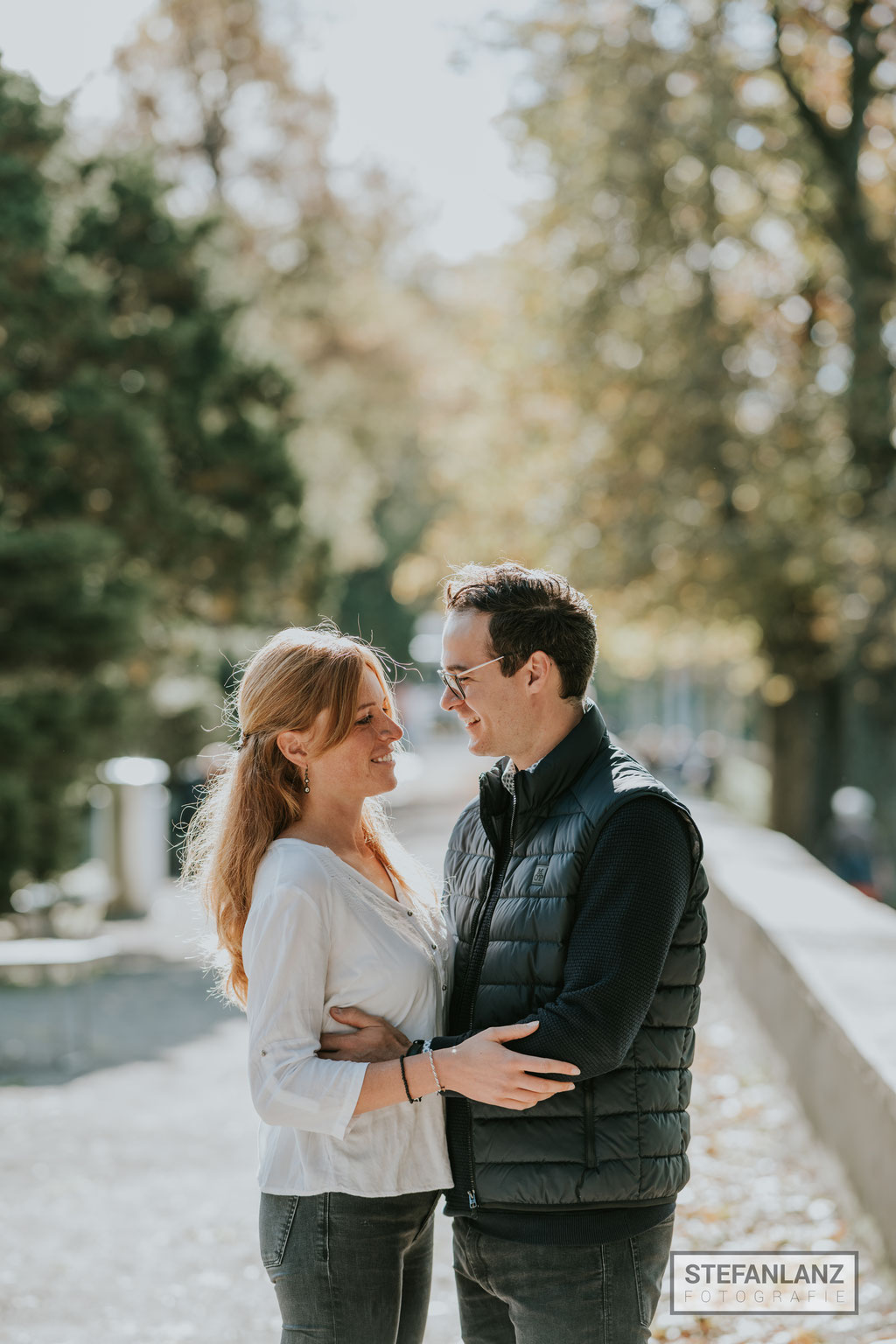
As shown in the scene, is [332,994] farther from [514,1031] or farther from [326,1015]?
[514,1031]

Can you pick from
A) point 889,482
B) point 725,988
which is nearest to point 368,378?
point 889,482

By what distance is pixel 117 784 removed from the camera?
15.3m

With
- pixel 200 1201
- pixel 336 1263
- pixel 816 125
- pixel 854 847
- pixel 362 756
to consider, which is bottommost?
pixel 854 847

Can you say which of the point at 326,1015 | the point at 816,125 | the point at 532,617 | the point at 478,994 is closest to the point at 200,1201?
the point at 326,1015

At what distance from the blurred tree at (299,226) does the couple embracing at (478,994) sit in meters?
15.9

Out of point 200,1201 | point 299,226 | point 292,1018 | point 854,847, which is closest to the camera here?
point 292,1018

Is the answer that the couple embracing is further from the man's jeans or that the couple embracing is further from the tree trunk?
the tree trunk

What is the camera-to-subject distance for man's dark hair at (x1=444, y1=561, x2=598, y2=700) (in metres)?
2.70

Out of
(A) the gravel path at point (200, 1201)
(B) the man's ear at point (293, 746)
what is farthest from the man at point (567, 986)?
(A) the gravel path at point (200, 1201)

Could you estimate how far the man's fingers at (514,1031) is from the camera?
96.8 inches

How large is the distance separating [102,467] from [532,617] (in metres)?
12.3

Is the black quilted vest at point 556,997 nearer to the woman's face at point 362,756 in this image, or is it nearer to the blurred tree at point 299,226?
Result: the woman's face at point 362,756

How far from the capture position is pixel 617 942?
245 centimetres

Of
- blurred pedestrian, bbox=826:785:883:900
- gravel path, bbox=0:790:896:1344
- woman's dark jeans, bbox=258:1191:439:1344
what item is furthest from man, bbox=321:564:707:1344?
blurred pedestrian, bbox=826:785:883:900
